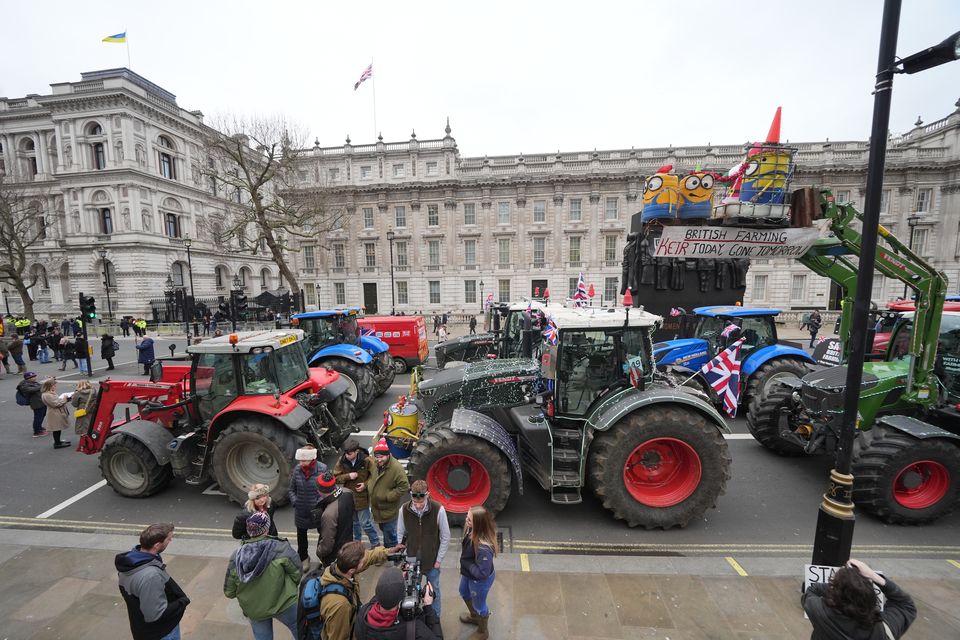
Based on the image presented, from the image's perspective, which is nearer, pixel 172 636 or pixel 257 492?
pixel 172 636

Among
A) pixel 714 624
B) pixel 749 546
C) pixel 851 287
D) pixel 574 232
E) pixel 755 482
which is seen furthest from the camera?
pixel 574 232

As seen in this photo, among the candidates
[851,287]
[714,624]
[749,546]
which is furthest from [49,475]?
[851,287]

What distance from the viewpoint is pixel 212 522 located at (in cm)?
519

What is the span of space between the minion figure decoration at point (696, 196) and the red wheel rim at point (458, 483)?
8.96 m

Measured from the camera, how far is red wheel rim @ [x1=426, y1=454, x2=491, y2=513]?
15.7 feet

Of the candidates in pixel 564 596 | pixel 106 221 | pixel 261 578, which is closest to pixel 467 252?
pixel 106 221

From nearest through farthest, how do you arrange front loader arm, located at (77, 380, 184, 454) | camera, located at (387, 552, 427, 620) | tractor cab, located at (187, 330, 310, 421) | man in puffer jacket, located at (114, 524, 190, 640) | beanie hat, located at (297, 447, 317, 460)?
1. camera, located at (387, 552, 427, 620)
2. man in puffer jacket, located at (114, 524, 190, 640)
3. beanie hat, located at (297, 447, 317, 460)
4. tractor cab, located at (187, 330, 310, 421)
5. front loader arm, located at (77, 380, 184, 454)

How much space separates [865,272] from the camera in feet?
10.2

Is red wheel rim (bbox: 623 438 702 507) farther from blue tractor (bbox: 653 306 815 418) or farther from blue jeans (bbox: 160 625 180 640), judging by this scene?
blue jeans (bbox: 160 625 180 640)

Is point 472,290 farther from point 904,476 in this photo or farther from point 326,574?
point 326,574

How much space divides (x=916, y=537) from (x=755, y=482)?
1.69 metres

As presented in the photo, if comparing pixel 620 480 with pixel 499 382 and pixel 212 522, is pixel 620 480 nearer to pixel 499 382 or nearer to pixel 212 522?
pixel 499 382

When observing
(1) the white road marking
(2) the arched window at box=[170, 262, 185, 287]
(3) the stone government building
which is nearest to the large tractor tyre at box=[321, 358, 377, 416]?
(1) the white road marking

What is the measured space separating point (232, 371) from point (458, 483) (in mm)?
3825
